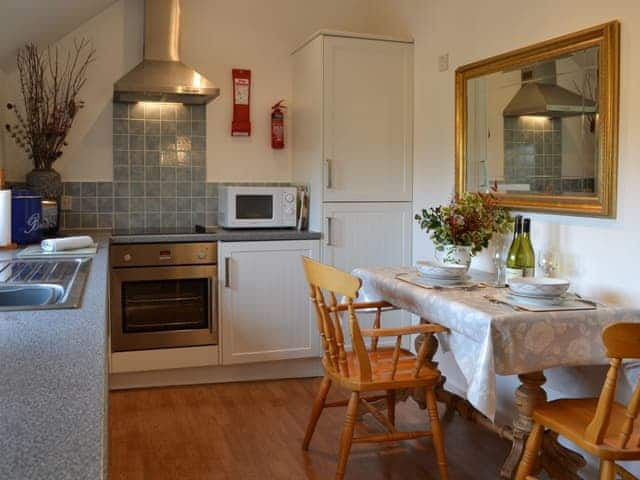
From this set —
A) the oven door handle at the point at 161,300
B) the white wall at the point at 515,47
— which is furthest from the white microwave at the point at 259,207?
the white wall at the point at 515,47

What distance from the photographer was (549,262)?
9.17 feet

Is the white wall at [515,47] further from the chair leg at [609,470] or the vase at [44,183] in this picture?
the vase at [44,183]

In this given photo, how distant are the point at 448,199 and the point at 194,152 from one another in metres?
1.64

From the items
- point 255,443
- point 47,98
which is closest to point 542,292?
point 255,443

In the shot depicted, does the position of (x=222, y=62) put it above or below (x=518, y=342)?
above

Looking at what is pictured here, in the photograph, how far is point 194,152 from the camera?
430cm

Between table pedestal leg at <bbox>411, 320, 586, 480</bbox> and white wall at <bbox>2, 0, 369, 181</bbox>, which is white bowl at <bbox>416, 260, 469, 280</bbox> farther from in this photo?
white wall at <bbox>2, 0, 369, 181</bbox>

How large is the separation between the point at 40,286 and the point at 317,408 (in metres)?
1.32

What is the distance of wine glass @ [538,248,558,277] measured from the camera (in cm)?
279

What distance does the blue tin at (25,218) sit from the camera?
3.08 meters

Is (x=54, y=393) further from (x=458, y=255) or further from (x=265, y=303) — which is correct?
(x=265, y=303)

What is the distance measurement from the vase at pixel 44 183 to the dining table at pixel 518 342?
7.37 feet

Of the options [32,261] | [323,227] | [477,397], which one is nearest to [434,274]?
[477,397]

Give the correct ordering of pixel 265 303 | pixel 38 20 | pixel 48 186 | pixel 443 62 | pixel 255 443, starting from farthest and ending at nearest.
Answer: pixel 265 303 < pixel 48 186 < pixel 443 62 < pixel 38 20 < pixel 255 443
